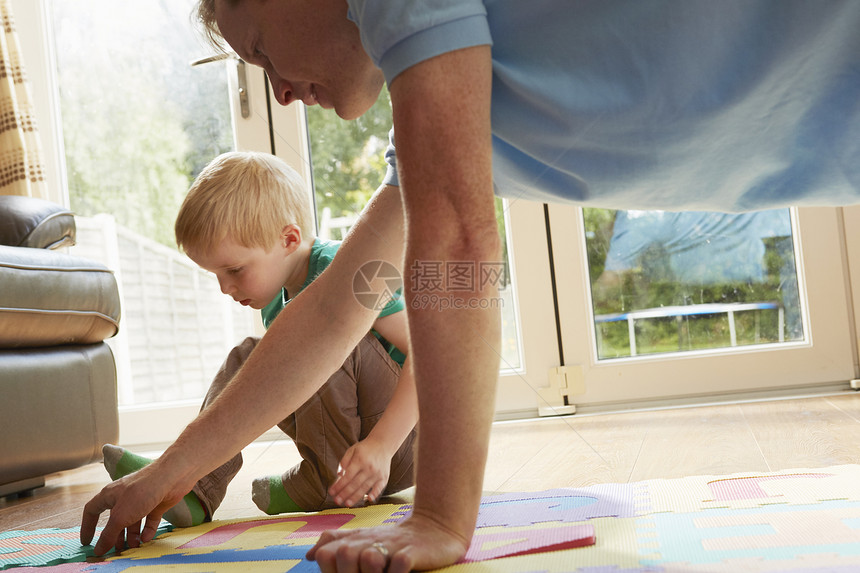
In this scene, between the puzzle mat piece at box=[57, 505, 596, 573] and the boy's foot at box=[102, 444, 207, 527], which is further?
the boy's foot at box=[102, 444, 207, 527]

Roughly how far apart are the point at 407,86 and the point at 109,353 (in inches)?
51.2

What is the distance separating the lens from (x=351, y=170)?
7.22 ft

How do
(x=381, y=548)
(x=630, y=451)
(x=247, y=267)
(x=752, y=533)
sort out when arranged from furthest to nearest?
(x=630, y=451), (x=247, y=267), (x=752, y=533), (x=381, y=548)

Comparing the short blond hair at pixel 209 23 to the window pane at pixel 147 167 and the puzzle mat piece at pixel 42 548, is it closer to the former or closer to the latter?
the puzzle mat piece at pixel 42 548

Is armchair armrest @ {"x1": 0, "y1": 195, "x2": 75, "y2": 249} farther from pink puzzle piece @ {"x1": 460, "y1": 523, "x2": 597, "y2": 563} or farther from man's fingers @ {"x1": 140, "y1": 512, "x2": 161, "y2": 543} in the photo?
pink puzzle piece @ {"x1": 460, "y1": 523, "x2": 597, "y2": 563}

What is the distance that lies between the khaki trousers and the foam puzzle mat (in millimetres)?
70

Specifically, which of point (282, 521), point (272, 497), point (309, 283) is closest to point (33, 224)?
point (309, 283)

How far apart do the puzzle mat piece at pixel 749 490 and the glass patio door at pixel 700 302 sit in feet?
3.57

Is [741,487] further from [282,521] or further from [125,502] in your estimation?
[125,502]

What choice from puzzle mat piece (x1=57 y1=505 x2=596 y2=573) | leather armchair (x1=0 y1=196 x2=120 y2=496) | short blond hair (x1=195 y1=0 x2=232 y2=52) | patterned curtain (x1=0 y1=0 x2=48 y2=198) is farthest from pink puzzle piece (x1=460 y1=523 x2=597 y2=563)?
patterned curtain (x1=0 y1=0 x2=48 y2=198)

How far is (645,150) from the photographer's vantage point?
2.28 ft

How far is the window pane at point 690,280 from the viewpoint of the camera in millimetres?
2021

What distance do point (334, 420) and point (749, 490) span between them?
541 millimetres

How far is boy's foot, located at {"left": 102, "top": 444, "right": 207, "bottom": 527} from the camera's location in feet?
3.21
